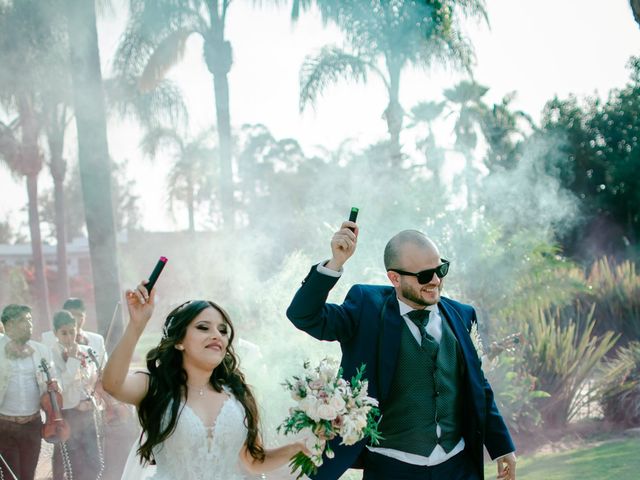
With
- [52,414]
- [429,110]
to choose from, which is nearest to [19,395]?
[52,414]

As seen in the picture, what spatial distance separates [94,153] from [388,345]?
291 inches

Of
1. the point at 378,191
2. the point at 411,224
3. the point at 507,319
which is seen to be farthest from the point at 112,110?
the point at 507,319

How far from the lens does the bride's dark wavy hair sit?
3.26 m

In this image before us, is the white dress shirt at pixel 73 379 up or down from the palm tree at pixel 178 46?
down

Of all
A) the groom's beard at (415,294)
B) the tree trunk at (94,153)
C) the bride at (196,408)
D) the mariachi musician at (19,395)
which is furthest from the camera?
the tree trunk at (94,153)

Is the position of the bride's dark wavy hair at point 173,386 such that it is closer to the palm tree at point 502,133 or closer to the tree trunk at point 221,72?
the tree trunk at point 221,72

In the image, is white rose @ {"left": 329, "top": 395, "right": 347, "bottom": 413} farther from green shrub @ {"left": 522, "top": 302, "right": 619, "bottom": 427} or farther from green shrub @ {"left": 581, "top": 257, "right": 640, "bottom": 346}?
green shrub @ {"left": 581, "top": 257, "right": 640, "bottom": 346}

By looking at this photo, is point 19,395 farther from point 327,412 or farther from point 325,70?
point 325,70

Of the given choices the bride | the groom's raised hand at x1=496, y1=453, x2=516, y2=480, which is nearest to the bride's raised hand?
A: the bride

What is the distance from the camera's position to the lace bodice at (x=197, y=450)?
3.28 m

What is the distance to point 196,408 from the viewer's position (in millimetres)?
3365

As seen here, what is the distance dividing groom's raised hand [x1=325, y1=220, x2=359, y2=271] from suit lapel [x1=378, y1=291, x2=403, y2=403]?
42cm

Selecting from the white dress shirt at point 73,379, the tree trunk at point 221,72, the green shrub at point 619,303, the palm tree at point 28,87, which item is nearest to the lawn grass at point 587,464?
the white dress shirt at point 73,379

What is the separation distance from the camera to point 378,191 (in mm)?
A: 20891
